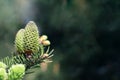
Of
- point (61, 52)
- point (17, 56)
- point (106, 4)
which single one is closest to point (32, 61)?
point (17, 56)

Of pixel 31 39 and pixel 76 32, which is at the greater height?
pixel 76 32

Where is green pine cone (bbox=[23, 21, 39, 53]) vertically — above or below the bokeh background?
below

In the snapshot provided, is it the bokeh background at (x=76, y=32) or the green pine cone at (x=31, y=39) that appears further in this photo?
the bokeh background at (x=76, y=32)

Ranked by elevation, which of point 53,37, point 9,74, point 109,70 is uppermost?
point 53,37

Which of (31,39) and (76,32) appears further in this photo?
(76,32)

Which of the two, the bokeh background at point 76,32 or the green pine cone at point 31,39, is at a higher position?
the bokeh background at point 76,32

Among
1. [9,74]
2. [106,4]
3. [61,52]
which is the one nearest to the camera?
[9,74]

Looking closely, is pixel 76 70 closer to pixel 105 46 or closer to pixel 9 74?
pixel 105 46

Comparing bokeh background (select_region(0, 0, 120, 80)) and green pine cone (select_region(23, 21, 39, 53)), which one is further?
bokeh background (select_region(0, 0, 120, 80))
